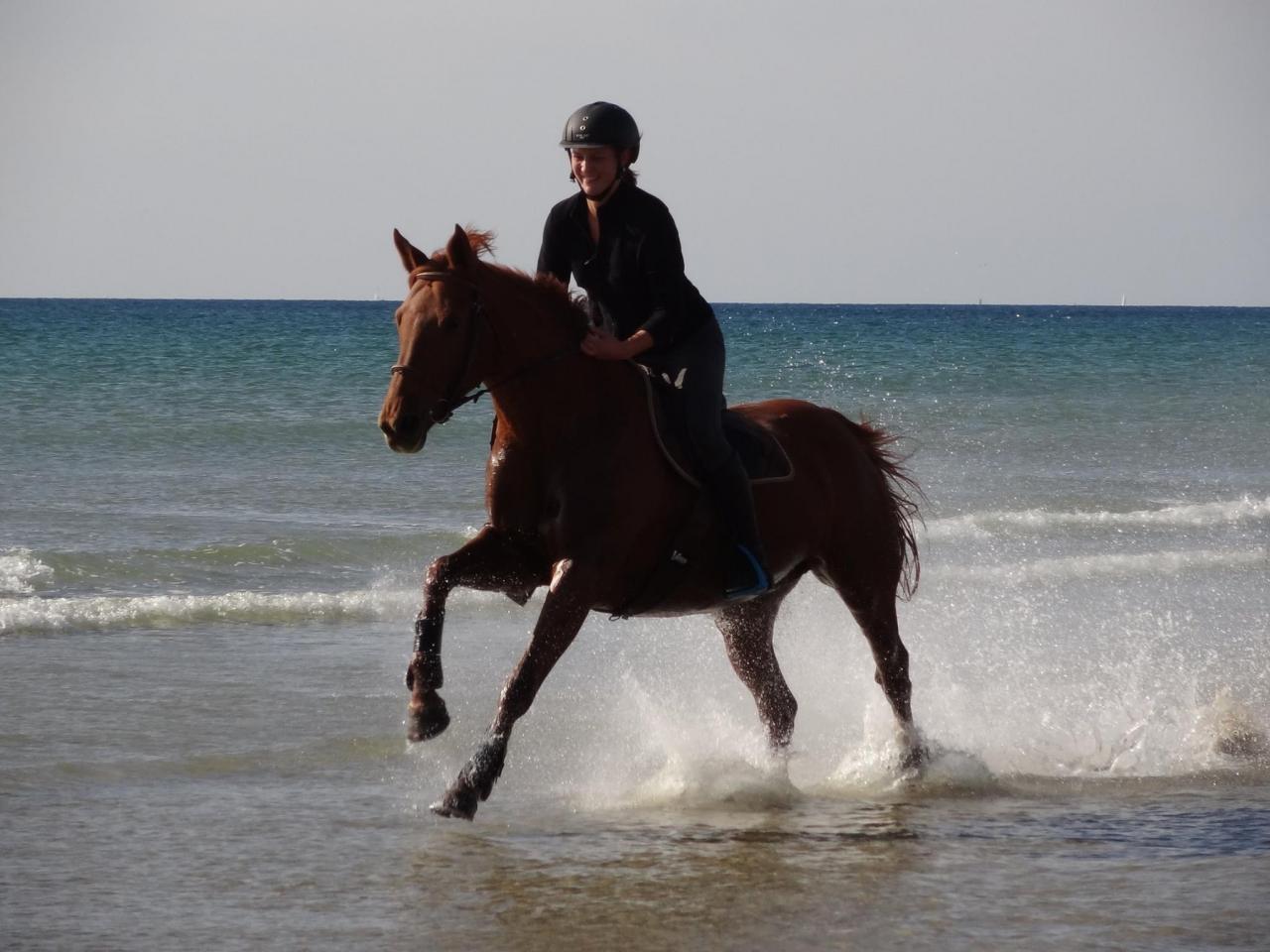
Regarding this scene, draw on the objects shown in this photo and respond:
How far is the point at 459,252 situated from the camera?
6.74 meters

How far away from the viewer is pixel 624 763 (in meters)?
8.29

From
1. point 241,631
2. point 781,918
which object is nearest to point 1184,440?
point 241,631

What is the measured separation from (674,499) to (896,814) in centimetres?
164

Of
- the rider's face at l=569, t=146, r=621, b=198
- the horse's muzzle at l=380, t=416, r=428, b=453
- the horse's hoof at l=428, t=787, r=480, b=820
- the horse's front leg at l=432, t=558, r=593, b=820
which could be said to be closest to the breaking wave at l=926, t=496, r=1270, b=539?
the rider's face at l=569, t=146, r=621, b=198

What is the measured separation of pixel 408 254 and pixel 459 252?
10.3 inches

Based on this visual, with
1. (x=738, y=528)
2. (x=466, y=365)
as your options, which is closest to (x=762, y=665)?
(x=738, y=528)

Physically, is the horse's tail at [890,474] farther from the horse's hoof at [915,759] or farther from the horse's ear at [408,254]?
the horse's ear at [408,254]

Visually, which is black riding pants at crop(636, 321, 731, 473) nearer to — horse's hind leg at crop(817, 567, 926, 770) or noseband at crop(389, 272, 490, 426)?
noseband at crop(389, 272, 490, 426)

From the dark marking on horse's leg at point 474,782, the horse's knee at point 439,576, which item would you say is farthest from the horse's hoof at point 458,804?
the horse's knee at point 439,576

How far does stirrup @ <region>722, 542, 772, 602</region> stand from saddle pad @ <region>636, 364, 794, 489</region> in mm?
368

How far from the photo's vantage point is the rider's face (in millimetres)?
7066

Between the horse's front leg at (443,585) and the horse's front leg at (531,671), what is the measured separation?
0.60 ft

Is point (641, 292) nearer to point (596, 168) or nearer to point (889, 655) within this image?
point (596, 168)

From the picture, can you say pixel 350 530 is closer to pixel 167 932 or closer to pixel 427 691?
pixel 427 691
